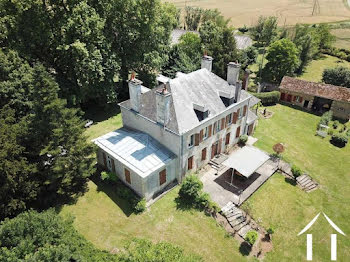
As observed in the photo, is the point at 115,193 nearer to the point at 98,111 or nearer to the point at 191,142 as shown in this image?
the point at 191,142

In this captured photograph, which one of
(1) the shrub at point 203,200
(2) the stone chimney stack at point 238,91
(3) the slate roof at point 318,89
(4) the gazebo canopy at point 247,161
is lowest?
(1) the shrub at point 203,200

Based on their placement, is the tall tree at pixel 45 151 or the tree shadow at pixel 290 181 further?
the tree shadow at pixel 290 181

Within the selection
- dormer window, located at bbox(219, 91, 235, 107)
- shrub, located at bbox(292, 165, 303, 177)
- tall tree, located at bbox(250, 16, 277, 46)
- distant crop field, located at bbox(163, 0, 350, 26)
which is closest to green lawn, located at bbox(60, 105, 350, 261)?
shrub, located at bbox(292, 165, 303, 177)

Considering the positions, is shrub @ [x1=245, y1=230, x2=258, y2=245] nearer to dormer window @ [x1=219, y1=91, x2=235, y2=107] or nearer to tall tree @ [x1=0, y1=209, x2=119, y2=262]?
tall tree @ [x1=0, y1=209, x2=119, y2=262]

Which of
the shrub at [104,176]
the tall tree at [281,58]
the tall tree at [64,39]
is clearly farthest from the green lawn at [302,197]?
the tall tree at [64,39]

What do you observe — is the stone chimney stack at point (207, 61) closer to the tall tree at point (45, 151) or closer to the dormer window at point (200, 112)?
the dormer window at point (200, 112)

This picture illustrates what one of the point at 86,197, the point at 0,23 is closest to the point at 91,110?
the point at 0,23
